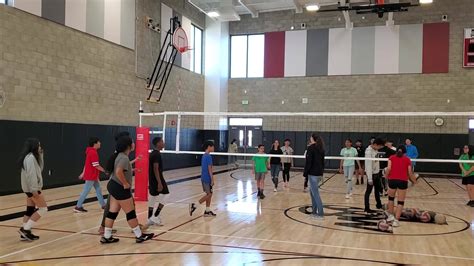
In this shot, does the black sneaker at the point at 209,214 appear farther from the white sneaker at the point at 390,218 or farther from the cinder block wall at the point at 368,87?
the cinder block wall at the point at 368,87

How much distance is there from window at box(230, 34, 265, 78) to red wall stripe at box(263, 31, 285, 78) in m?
0.32

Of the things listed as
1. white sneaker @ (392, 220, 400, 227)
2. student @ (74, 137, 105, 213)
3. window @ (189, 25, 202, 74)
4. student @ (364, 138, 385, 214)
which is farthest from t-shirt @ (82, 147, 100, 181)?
window @ (189, 25, 202, 74)

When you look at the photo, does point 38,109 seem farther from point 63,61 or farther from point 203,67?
point 203,67

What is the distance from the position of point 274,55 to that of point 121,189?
1783cm

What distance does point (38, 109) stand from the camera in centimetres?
1195

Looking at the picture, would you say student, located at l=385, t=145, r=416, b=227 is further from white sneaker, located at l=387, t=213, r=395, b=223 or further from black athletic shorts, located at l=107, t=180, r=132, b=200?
black athletic shorts, located at l=107, t=180, r=132, b=200

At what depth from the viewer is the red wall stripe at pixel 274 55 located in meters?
22.3

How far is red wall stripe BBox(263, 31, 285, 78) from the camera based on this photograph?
22.3 metres

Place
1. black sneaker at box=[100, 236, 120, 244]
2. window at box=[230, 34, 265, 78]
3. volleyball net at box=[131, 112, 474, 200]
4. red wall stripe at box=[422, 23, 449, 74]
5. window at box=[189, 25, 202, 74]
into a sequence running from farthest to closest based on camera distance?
window at box=[230, 34, 265, 78] → window at box=[189, 25, 202, 74] → red wall stripe at box=[422, 23, 449, 74] → volleyball net at box=[131, 112, 474, 200] → black sneaker at box=[100, 236, 120, 244]

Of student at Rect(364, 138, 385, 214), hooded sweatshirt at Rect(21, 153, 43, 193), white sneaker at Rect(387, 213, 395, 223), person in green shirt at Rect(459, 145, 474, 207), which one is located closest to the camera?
hooded sweatshirt at Rect(21, 153, 43, 193)

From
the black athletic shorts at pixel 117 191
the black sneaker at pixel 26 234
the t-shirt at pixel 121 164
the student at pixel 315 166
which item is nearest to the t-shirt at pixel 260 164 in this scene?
the student at pixel 315 166

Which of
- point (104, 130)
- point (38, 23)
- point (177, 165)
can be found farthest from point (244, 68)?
point (38, 23)

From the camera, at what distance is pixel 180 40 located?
19094mm

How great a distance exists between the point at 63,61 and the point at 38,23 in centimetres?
139
